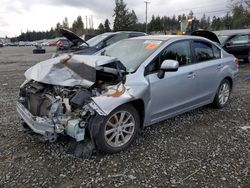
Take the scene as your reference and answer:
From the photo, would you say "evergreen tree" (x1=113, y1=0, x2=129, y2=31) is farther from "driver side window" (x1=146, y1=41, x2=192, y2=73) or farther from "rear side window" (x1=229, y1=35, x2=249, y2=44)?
"driver side window" (x1=146, y1=41, x2=192, y2=73)

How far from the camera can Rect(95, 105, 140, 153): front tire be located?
365 centimetres

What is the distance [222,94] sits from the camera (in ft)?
19.6

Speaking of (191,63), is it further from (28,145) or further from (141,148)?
(28,145)

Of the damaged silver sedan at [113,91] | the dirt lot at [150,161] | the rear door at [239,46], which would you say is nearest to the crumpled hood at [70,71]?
the damaged silver sedan at [113,91]

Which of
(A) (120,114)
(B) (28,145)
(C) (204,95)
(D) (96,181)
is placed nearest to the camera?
(D) (96,181)

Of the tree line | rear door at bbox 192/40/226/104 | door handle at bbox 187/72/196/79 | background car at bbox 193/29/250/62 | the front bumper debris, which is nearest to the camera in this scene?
the front bumper debris

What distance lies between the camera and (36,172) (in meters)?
3.42

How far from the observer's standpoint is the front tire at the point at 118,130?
365cm

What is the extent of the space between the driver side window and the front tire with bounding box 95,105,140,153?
75 cm

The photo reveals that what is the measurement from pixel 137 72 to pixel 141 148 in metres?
1.10

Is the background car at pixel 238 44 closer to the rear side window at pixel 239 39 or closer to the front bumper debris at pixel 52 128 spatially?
the rear side window at pixel 239 39

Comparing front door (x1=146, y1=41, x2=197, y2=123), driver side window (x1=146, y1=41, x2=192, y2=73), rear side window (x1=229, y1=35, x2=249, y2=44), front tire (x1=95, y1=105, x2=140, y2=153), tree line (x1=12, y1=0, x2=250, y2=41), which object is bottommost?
front tire (x1=95, y1=105, x2=140, y2=153)

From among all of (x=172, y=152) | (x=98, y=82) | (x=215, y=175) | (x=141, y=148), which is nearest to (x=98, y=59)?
(x=98, y=82)

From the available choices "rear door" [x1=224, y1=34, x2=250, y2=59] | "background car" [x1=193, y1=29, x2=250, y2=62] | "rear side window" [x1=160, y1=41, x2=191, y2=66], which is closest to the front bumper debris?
"rear side window" [x1=160, y1=41, x2=191, y2=66]
